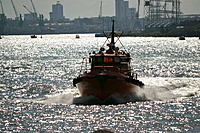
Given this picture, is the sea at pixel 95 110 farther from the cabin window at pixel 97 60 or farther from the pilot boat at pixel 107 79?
the cabin window at pixel 97 60

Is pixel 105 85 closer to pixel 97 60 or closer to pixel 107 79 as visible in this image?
pixel 107 79

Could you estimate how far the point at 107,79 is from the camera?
3959 centimetres

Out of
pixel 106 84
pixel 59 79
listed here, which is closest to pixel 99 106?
pixel 106 84

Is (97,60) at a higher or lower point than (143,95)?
higher

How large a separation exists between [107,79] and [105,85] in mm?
517

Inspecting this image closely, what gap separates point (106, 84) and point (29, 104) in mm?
6588

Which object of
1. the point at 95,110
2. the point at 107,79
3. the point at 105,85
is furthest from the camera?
the point at 105,85

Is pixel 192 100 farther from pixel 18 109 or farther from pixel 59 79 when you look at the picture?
pixel 59 79

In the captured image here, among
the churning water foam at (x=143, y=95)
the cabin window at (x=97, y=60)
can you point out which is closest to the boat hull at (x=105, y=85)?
the churning water foam at (x=143, y=95)

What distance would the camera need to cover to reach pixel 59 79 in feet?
205

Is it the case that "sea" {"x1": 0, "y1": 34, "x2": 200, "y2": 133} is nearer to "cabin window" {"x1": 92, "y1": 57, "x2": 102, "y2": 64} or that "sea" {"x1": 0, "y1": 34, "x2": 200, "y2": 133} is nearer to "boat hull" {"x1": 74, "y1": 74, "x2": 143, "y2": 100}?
"boat hull" {"x1": 74, "y1": 74, "x2": 143, "y2": 100}

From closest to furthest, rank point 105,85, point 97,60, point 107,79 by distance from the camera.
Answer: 1. point 107,79
2. point 105,85
3. point 97,60

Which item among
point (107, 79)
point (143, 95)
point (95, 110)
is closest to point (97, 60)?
point (107, 79)

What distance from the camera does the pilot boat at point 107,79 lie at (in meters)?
39.8
